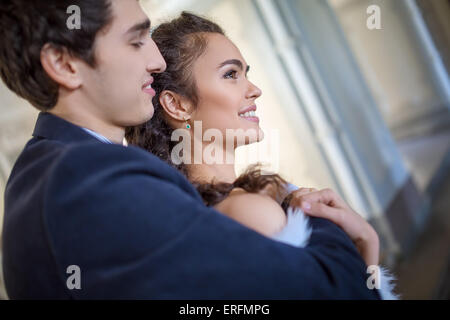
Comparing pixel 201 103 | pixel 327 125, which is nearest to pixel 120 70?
pixel 201 103

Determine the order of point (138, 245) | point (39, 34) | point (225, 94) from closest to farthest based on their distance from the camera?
point (138, 245) < point (39, 34) < point (225, 94)

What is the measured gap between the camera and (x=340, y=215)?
1.13 meters

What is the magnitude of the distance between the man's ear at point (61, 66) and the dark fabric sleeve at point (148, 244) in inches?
10.2

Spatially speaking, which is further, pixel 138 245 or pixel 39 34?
pixel 39 34

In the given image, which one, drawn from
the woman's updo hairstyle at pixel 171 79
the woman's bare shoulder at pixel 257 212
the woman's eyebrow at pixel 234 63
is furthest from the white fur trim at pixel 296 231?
the woman's eyebrow at pixel 234 63

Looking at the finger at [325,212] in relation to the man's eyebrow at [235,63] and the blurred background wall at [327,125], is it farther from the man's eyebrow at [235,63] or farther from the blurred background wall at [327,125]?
the blurred background wall at [327,125]

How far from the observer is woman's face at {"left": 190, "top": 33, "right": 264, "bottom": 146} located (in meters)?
1.35

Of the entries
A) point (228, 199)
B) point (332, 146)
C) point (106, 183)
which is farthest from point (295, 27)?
point (106, 183)

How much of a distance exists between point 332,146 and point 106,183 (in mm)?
3474

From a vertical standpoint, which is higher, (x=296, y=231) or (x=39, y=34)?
(x=39, y=34)

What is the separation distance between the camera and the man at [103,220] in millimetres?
789

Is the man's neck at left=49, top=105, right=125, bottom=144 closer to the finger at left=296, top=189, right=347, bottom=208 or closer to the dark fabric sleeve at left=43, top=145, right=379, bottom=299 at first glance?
the dark fabric sleeve at left=43, top=145, right=379, bottom=299

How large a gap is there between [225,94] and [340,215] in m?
0.52

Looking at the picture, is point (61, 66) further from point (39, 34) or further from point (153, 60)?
point (153, 60)
